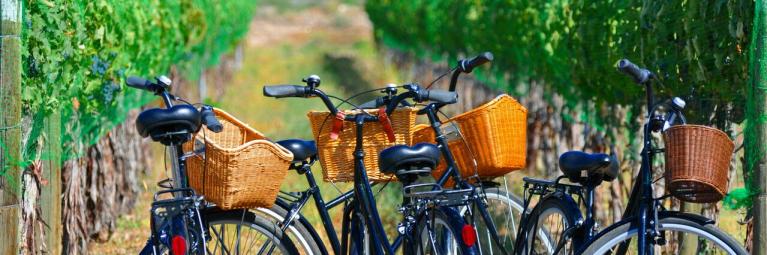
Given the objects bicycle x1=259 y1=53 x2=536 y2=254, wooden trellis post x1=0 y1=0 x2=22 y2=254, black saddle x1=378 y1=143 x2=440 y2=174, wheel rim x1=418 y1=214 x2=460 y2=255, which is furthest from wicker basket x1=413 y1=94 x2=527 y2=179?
wooden trellis post x1=0 y1=0 x2=22 y2=254

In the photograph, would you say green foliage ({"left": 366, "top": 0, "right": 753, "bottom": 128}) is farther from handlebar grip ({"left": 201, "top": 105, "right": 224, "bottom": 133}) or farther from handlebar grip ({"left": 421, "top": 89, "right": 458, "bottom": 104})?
handlebar grip ({"left": 201, "top": 105, "right": 224, "bottom": 133})

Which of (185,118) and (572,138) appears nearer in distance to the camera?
(185,118)

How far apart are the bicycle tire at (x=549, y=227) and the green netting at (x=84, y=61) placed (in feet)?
6.86

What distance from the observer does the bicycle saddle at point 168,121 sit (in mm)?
4613

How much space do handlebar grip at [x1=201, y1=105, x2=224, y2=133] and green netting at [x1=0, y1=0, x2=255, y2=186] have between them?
0.96m

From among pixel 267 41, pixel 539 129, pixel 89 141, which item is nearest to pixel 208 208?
pixel 89 141

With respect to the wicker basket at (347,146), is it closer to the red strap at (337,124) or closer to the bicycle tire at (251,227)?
the red strap at (337,124)

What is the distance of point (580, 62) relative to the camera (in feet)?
27.5

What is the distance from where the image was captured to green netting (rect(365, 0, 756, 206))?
6.06m

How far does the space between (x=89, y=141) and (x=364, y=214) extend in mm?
3394

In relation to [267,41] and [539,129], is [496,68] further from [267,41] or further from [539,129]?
[267,41]

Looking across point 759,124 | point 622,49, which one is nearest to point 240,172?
point 759,124

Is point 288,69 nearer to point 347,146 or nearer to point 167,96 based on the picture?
point 347,146

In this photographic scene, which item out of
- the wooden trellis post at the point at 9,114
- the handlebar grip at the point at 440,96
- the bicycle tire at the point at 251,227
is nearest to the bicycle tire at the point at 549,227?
the handlebar grip at the point at 440,96
